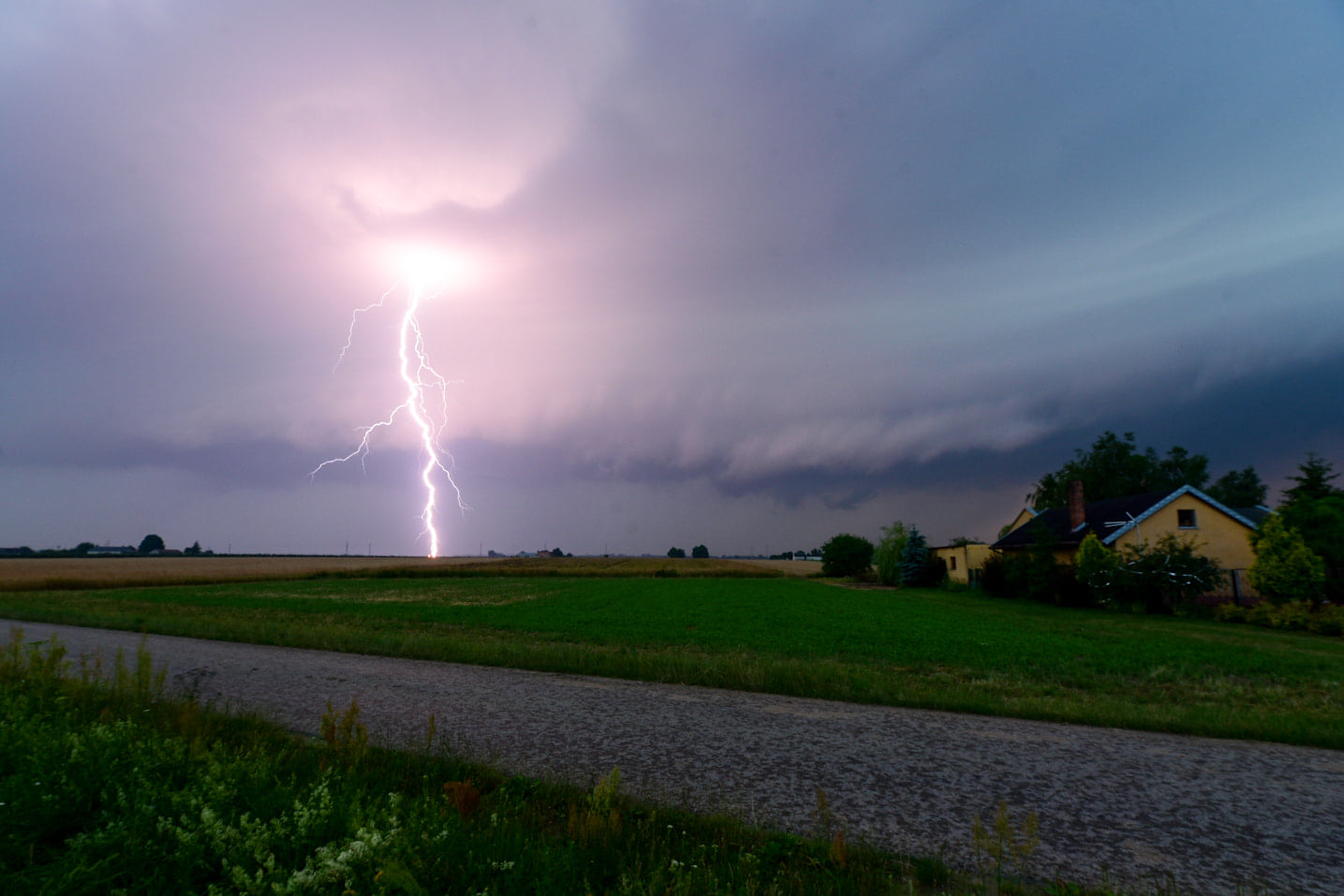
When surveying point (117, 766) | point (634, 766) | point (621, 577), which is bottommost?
point (621, 577)

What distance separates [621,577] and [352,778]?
190 feet

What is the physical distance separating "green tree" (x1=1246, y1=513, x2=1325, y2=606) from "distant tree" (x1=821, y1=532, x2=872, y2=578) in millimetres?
48098

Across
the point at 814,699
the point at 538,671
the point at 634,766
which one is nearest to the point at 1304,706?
the point at 814,699

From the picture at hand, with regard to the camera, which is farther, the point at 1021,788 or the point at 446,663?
the point at 446,663

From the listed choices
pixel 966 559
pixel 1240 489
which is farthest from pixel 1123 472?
pixel 966 559

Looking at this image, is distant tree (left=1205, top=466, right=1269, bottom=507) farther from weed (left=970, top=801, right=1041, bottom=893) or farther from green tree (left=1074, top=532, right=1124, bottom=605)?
weed (left=970, top=801, right=1041, bottom=893)

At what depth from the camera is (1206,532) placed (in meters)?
36.4

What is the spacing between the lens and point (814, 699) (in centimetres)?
930

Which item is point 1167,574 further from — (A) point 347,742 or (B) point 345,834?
(B) point 345,834

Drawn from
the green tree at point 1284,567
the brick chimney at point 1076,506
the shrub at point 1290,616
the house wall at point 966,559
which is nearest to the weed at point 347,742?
the shrub at point 1290,616

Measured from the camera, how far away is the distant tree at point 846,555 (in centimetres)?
7850

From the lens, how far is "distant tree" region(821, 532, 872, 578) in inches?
3091

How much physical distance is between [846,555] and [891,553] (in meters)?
15.6

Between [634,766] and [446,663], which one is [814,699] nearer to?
[634,766]
